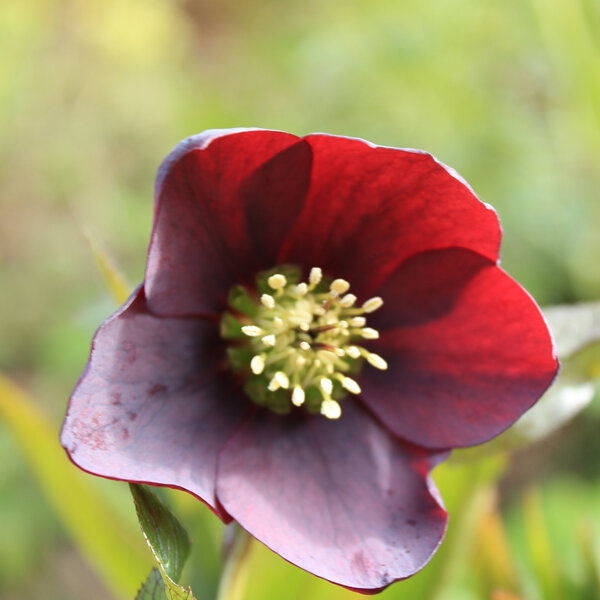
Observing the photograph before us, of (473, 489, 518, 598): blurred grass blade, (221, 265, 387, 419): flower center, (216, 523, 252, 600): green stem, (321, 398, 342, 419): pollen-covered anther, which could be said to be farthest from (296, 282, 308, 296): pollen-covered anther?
(473, 489, 518, 598): blurred grass blade

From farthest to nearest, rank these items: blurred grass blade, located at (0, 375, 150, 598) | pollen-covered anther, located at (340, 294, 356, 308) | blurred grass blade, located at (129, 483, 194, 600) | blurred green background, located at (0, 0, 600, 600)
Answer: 1. blurred green background, located at (0, 0, 600, 600)
2. blurred grass blade, located at (0, 375, 150, 598)
3. pollen-covered anther, located at (340, 294, 356, 308)
4. blurred grass blade, located at (129, 483, 194, 600)

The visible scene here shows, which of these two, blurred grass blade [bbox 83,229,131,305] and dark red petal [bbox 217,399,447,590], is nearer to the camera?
dark red petal [bbox 217,399,447,590]

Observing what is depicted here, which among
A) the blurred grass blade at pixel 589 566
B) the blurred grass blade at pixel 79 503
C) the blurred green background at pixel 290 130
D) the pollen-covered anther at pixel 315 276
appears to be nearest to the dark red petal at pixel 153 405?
the pollen-covered anther at pixel 315 276

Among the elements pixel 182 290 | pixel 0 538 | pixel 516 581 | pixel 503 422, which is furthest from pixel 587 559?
pixel 0 538

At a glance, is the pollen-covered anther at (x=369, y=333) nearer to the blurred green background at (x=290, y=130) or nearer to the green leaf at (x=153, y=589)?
the green leaf at (x=153, y=589)

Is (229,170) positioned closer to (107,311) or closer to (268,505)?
(268,505)

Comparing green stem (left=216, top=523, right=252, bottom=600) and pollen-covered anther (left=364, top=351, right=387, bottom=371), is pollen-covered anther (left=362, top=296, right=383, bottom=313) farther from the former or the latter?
green stem (left=216, top=523, right=252, bottom=600)

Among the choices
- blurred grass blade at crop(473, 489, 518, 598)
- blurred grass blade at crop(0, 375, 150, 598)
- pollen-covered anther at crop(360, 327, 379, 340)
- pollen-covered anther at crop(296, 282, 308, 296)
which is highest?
pollen-covered anther at crop(296, 282, 308, 296)
